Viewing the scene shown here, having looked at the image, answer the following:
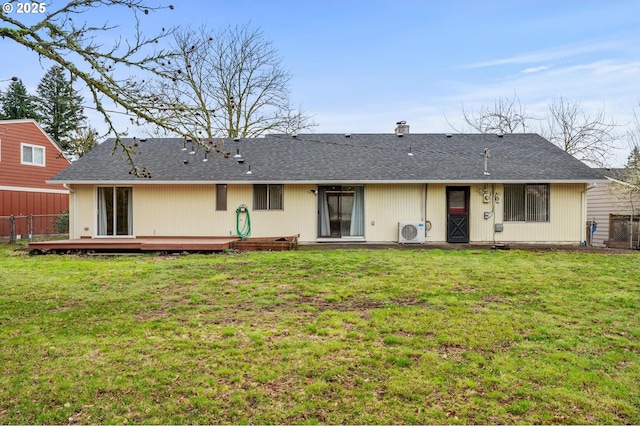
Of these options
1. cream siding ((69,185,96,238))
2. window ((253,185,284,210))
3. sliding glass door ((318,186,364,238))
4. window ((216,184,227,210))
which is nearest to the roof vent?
sliding glass door ((318,186,364,238))

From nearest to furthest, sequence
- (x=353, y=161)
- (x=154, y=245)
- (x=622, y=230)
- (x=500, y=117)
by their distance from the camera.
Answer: (x=154, y=245) → (x=353, y=161) → (x=622, y=230) → (x=500, y=117)

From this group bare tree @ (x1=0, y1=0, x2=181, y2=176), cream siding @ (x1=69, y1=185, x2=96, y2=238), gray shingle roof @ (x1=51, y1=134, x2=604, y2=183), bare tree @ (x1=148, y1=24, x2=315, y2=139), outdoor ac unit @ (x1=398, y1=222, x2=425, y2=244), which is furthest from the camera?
bare tree @ (x1=148, y1=24, x2=315, y2=139)

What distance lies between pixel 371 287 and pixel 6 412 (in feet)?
16.9

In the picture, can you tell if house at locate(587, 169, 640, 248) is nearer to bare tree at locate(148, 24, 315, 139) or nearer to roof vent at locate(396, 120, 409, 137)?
roof vent at locate(396, 120, 409, 137)

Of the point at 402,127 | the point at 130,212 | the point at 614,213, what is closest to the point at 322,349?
the point at 130,212

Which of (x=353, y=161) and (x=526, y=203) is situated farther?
(x=353, y=161)

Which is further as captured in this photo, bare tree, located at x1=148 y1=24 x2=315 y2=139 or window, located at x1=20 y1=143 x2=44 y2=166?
bare tree, located at x1=148 y1=24 x2=315 y2=139

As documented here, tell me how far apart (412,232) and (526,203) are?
379cm

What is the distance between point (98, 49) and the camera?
575cm

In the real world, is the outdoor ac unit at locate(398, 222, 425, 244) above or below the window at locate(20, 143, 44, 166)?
below

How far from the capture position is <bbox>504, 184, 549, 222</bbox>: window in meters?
13.5

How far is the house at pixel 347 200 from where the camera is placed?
13477mm

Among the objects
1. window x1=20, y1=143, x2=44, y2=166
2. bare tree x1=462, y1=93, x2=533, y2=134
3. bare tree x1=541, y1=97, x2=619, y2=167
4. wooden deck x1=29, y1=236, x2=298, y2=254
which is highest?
bare tree x1=462, y1=93, x2=533, y2=134

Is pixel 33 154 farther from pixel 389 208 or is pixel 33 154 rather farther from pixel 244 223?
pixel 389 208
